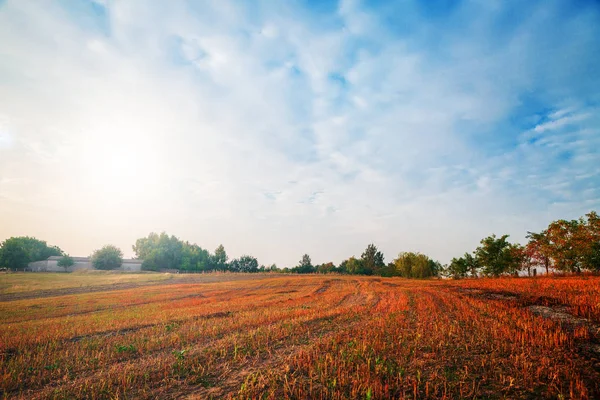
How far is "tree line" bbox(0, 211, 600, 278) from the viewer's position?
40.2 meters

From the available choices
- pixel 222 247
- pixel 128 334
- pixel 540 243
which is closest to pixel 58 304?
pixel 128 334

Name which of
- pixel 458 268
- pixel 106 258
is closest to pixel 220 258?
pixel 106 258

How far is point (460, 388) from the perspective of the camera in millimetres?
6465

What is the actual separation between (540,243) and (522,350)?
5403 centimetres

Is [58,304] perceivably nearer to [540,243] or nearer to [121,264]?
[540,243]

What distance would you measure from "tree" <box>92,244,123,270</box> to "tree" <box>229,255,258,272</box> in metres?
38.0

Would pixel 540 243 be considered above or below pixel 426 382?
above

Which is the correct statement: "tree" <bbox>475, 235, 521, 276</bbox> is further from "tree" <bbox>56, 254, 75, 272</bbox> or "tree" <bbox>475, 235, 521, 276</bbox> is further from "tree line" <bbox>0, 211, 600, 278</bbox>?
"tree" <bbox>56, 254, 75, 272</bbox>

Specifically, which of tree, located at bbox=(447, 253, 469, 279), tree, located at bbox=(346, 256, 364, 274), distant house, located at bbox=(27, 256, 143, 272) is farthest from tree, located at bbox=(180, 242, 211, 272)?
tree, located at bbox=(447, 253, 469, 279)

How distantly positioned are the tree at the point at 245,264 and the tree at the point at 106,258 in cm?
3798

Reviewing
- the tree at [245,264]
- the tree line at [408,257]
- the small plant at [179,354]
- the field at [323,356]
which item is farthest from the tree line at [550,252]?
the tree at [245,264]

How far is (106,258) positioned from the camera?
8569 cm

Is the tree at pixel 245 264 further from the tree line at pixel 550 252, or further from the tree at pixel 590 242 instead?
the tree at pixel 590 242

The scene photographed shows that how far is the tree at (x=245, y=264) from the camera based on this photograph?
10738 cm
